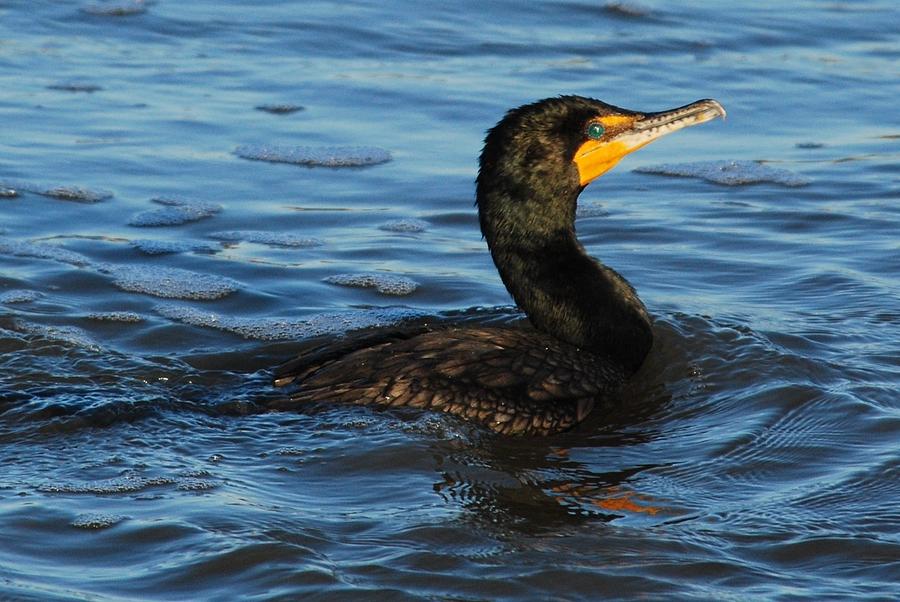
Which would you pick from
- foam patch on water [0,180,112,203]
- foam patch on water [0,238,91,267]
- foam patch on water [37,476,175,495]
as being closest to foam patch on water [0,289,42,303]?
foam patch on water [0,238,91,267]

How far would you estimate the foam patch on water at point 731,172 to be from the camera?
33.4ft

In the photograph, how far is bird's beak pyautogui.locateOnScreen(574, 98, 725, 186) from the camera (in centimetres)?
698

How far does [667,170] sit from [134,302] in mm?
3954

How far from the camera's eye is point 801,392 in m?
6.80

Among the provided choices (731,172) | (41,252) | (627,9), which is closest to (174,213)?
(41,252)

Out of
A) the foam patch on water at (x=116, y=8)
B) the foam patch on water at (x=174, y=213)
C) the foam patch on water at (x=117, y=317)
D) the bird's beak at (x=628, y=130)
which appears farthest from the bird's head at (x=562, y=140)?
the foam patch on water at (x=116, y=8)

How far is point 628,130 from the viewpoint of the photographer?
7.05m

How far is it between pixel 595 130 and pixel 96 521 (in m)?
2.81

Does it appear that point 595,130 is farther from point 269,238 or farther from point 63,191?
point 63,191

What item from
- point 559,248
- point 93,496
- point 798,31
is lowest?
point 93,496

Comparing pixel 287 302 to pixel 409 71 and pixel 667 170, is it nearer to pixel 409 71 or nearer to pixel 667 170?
pixel 667 170

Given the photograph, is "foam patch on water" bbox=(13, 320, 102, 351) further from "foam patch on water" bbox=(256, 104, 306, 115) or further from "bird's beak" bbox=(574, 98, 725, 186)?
"foam patch on water" bbox=(256, 104, 306, 115)

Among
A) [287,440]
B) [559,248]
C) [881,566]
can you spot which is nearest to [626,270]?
[559,248]

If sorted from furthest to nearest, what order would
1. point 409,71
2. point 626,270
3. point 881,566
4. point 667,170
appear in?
1. point 409,71
2. point 667,170
3. point 626,270
4. point 881,566
